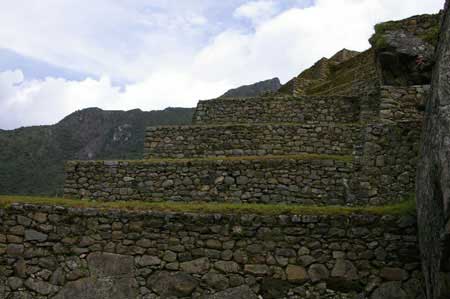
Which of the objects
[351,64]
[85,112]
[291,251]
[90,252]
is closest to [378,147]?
[291,251]

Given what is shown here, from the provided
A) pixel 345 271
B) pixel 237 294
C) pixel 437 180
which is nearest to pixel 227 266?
pixel 237 294

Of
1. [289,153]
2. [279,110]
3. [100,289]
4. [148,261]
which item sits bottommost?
[100,289]

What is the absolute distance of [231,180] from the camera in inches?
459

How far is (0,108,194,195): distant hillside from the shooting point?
29875 mm

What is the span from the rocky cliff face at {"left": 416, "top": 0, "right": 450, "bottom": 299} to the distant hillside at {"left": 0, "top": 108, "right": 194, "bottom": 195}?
23183 millimetres

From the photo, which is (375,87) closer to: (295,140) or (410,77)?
(410,77)

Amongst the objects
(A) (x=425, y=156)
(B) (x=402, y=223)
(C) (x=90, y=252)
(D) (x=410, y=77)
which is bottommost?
(C) (x=90, y=252)

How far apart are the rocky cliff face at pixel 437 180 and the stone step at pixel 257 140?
6.87 meters

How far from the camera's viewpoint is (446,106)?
5668 millimetres

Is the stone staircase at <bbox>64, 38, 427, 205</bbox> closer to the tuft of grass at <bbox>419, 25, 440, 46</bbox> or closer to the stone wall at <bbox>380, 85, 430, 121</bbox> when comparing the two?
the stone wall at <bbox>380, 85, 430, 121</bbox>

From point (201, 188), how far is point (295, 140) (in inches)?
129

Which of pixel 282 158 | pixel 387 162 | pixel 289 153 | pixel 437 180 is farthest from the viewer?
pixel 289 153

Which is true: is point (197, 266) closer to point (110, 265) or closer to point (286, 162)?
point (110, 265)

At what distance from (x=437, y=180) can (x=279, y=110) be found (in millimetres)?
10705
